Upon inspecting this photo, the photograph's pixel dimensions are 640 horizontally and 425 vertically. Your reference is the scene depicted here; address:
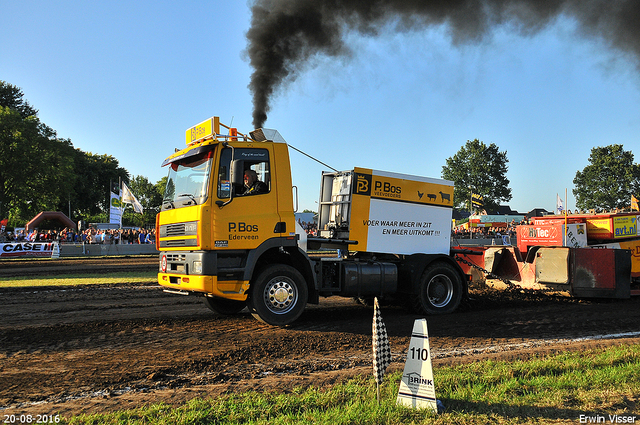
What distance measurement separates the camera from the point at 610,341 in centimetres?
681

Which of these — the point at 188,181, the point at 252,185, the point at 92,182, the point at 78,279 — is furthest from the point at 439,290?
the point at 92,182

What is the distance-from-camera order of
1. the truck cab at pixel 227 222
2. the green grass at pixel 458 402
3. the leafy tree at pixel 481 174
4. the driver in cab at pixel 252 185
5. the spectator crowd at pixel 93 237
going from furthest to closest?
1. the leafy tree at pixel 481 174
2. the spectator crowd at pixel 93 237
3. the driver in cab at pixel 252 185
4. the truck cab at pixel 227 222
5. the green grass at pixel 458 402

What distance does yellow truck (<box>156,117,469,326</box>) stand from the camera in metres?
7.29

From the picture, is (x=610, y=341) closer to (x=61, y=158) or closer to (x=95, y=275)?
(x=95, y=275)

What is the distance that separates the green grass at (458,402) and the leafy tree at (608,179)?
86275 millimetres

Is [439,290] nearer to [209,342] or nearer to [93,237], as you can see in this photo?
[209,342]

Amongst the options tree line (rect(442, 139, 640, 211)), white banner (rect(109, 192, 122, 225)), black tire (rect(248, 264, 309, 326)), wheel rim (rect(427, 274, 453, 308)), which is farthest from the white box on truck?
tree line (rect(442, 139, 640, 211))

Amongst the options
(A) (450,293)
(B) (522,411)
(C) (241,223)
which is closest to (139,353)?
(C) (241,223)

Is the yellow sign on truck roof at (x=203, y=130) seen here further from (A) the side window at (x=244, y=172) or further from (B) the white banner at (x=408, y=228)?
(B) the white banner at (x=408, y=228)

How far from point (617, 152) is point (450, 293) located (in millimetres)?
89825

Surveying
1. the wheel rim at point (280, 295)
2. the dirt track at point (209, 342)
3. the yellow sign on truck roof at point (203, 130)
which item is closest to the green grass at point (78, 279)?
the dirt track at point (209, 342)

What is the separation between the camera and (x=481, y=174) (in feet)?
300

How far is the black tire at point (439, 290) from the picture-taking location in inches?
356

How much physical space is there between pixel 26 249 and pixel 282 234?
2523cm
